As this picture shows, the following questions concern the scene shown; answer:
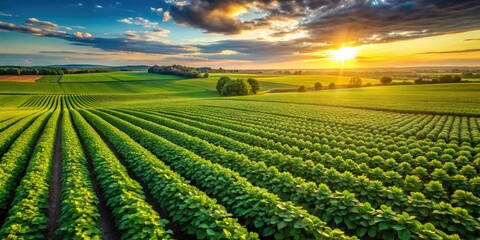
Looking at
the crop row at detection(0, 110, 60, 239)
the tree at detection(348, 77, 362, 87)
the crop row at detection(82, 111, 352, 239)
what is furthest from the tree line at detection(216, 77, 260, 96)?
the crop row at detection(0, 110, 60, 239)

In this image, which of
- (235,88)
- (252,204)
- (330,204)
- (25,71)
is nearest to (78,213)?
(252,204)

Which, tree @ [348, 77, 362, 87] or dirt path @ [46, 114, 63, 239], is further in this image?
tree @ [348, 77, 362, 87]

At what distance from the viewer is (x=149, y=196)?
1135cm

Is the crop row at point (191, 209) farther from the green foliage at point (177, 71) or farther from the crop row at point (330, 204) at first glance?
the green foliage at point (177, 71)

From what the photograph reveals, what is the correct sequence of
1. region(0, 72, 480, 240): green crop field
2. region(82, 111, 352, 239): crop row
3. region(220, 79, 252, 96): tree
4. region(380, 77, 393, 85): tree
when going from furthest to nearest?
region(380, 77, 393, 85): tree → region(220, 79, 252, 96): tree → region(0, 72, 480, 240): green crop field → region(82, 111, 352, 239): crop row

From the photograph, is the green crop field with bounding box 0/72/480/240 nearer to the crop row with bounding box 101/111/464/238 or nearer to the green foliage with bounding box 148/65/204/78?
the crop row with bounding box 101/111/464/238

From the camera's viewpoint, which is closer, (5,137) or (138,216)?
(138,216)

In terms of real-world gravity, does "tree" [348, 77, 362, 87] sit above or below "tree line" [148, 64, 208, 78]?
below

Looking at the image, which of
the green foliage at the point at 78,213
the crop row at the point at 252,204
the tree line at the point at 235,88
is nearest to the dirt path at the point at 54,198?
the green foliage at the point at 78,213

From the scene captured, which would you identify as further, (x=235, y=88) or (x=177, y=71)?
(x=177, y=71)

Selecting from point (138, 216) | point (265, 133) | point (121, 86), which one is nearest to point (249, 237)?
point (138, 216)

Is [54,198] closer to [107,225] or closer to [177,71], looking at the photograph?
[107,225]

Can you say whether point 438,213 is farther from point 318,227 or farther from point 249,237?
point 249,237

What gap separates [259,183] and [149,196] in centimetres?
494
